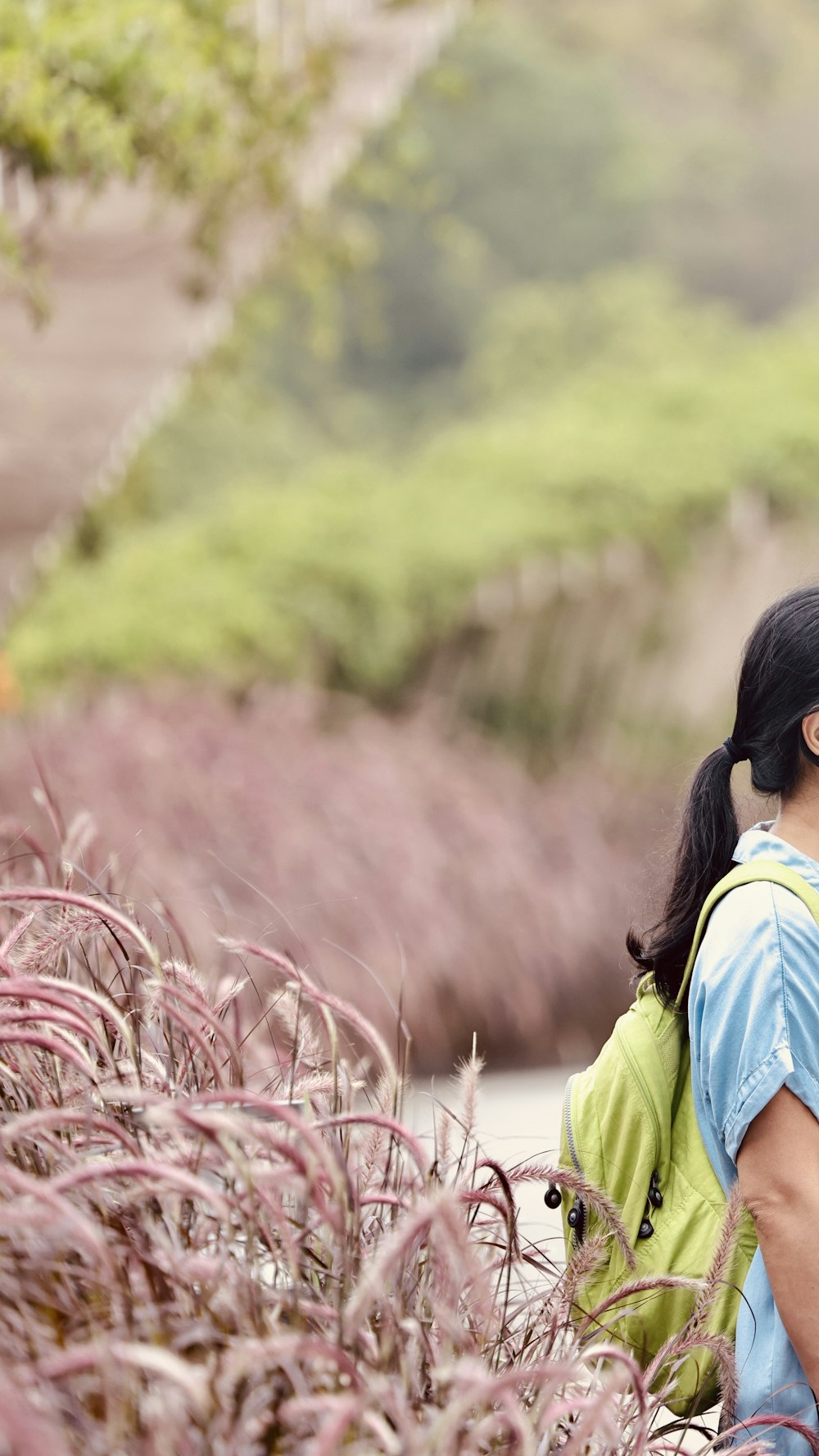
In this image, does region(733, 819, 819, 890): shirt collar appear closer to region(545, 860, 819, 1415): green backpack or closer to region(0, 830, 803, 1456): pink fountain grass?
region(545, 860, 819, 1415): green backpack

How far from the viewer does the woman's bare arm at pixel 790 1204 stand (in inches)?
63.4

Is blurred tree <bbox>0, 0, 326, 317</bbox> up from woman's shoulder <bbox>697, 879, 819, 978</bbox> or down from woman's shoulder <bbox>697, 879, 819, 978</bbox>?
up

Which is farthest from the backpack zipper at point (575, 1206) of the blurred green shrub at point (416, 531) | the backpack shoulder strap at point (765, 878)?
the blurred green shrub at point (416, 531)

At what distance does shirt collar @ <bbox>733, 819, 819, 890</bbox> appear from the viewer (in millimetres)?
1777

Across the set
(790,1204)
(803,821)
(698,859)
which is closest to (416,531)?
(698,859)

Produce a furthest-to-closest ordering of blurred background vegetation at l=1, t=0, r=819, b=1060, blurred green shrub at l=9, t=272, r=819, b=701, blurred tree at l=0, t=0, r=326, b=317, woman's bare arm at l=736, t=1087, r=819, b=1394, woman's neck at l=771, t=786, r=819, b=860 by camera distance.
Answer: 1. blurred green shrub at l=9, t=272, r=819, b=701
2. blurred background vegetation at l=1, t=0, r=819, b=1060
3. blurred tree at l=0, t=0, r=326, b=317
4. woman's neck at l=771, t=786, r=819, b=860
5. woman's bare arm at l=736, t=1087, r=819, b=1394

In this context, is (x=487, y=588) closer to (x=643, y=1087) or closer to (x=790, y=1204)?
(x=643, y=1087)

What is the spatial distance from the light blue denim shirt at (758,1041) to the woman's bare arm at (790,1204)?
0.05ft

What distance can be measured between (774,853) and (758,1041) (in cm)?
24

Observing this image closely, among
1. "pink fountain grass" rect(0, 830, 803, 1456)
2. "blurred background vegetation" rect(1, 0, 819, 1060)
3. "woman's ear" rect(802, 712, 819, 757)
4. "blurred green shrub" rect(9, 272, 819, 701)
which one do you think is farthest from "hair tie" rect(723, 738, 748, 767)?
"blurred green shrub" rect(9, 272, 819, 701)

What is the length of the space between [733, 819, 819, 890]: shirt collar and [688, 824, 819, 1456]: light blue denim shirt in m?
0.07

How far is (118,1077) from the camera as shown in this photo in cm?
166

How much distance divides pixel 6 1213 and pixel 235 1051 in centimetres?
41

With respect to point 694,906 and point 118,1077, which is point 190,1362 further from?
point 694,906
